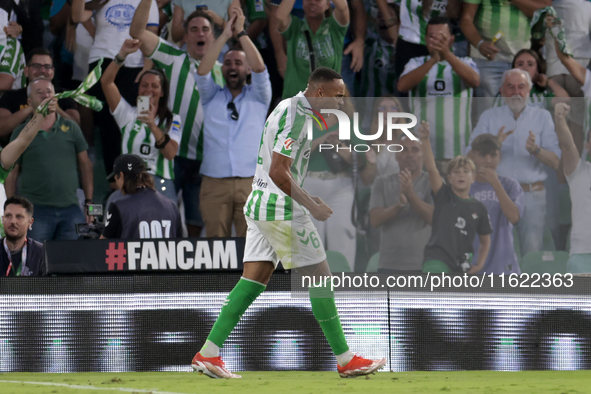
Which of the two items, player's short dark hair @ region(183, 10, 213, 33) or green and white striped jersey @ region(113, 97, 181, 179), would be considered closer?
green and white striped jersey @ region(113, 97, 181, 179)

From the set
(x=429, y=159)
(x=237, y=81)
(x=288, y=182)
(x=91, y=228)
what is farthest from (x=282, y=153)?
(x=237, y=81)

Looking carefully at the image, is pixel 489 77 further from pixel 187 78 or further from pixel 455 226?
pixel 187 78

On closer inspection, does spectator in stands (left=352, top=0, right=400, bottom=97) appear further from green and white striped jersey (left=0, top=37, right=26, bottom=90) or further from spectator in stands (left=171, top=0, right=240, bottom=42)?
green and white striped jersey (left=0, top=37, right=26, bottom=90)

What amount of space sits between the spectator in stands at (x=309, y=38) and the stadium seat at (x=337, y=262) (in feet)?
6.75

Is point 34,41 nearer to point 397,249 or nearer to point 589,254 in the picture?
point 397,249

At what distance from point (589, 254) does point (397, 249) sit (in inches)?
51.5

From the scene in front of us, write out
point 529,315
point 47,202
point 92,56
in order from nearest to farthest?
point 529,315
point 47,202
point 92,56

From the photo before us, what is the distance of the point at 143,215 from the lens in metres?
5.13

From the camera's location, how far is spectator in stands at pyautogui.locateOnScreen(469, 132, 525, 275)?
4754 mm

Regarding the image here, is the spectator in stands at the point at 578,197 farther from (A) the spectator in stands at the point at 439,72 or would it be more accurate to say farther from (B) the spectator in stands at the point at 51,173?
(B) the spectator in stands at the point at 51,173

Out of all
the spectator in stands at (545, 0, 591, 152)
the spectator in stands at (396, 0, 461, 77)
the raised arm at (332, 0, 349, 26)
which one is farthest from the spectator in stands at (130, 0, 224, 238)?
the spectator in stands at (545, 0, 591, 152)

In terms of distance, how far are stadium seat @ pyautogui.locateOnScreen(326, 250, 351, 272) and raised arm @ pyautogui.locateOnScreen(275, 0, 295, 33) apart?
2577mm

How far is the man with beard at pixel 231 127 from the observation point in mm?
5977

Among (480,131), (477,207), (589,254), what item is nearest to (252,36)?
(480,131)
